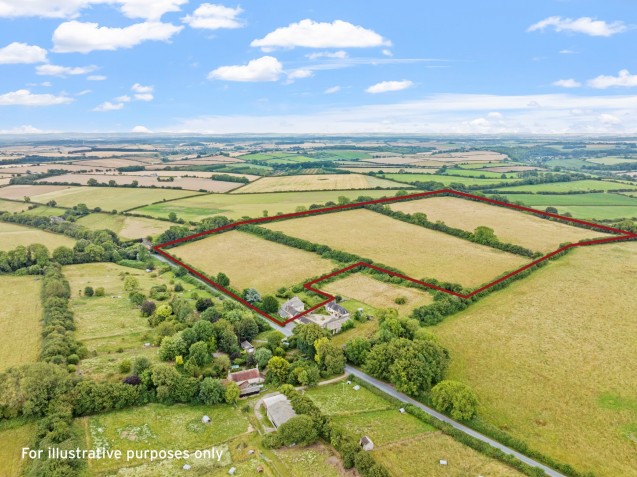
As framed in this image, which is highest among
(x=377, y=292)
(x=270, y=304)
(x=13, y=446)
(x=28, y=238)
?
(x=28, y=238)

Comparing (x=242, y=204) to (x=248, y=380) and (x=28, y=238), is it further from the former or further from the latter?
(x=248, y=380)

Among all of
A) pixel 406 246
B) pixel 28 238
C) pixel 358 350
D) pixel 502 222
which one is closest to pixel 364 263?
pixel 406 246

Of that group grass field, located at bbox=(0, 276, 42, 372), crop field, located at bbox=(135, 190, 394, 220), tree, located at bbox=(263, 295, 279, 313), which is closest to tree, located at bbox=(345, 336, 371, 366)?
tree, located at bbox=(263, 295, 279, 313)

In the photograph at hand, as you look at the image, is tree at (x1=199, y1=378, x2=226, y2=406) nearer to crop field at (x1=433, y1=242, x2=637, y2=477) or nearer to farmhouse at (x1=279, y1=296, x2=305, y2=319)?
farmhouse at (x1=279, y1=296, x2=305, y2=319)

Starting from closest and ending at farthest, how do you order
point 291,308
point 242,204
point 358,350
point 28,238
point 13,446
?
1. point 13,446
2. point 358,350
3. point 291,308
4. point 28,238
5. point 242,204

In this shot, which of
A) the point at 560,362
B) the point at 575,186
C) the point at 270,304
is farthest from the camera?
the point at 575,186

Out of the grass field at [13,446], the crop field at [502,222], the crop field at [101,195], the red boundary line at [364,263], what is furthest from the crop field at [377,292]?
the crop field at [101,195]

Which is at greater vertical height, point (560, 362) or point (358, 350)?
point (358, 350)

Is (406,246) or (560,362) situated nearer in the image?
(560,362)

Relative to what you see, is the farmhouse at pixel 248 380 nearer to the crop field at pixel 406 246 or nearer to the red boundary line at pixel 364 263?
the red boundary line at pixel 364 263
